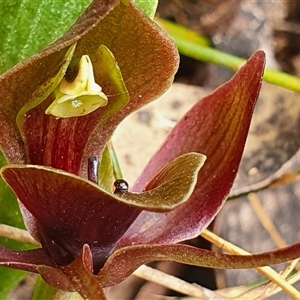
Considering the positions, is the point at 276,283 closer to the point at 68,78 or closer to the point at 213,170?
the point at 213,170

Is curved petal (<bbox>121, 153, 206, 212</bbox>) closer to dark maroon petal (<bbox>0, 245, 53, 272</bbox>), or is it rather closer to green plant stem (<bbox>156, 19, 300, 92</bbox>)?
dark maroon petal (<bbox>0, 245, 53, 272</bbox>)

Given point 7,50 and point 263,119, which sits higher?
point 7,50

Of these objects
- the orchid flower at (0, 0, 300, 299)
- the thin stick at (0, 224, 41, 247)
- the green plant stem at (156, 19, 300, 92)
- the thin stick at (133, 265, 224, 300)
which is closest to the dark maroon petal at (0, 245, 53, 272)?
the orchid flower at (0, 0, 300, 299)

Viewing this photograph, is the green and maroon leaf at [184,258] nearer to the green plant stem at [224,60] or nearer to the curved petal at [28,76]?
the curved petal at [28,76]

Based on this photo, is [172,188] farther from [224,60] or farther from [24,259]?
[224,60]

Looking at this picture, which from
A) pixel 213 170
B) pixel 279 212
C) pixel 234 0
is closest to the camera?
pixel 213 170

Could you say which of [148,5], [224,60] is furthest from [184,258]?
[224,60]

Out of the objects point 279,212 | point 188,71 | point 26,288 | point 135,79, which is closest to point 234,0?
point 188,71
